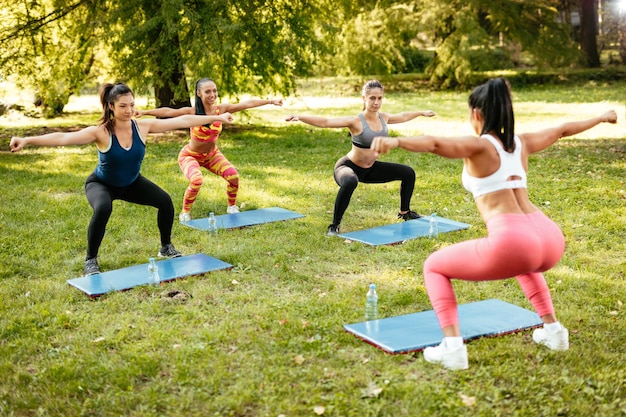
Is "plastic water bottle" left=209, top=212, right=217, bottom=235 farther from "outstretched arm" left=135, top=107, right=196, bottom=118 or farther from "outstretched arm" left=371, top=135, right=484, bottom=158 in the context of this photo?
"outstretched arm" left=371, top=135, right=484, bottom=158

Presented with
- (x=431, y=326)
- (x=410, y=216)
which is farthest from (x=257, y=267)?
(x=410, y=216)

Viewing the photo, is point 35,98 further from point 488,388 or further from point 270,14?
point 488,388

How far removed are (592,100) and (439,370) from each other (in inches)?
769

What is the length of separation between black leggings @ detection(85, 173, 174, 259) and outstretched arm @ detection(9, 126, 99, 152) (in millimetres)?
541

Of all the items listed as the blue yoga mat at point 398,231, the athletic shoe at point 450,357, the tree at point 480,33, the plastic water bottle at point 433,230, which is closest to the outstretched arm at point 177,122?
the blue yoga mat at point 398,231

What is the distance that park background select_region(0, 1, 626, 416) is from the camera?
13.8ft

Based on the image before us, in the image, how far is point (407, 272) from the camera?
6.48 meters

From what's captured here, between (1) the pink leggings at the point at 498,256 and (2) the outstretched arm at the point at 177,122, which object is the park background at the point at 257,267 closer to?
(1) the pink leggings at the point at 498,256

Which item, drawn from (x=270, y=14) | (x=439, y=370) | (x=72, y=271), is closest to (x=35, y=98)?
(x=270, y=14)

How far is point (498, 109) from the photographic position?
415cm

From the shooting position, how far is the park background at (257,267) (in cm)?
420

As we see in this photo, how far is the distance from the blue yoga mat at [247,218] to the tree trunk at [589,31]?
24494mm

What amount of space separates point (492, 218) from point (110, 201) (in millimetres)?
3874

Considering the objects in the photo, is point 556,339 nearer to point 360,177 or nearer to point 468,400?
point 468,400
